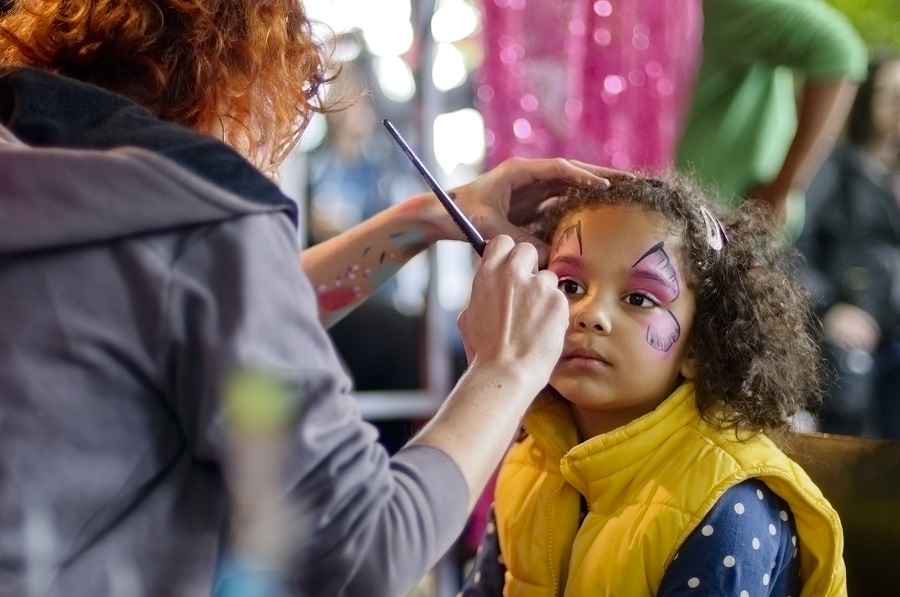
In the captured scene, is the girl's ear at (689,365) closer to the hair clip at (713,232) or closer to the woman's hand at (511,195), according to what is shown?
the hair clip at (713,232)

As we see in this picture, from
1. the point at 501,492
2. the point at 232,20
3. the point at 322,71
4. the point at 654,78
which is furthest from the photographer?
the point at 654,78

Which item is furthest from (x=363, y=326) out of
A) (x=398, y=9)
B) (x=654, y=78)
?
(x=654, y=78)

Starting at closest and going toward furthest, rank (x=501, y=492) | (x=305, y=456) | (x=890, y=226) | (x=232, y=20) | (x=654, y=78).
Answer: (x=305, y=456)
(x=232, y=20)
(x=501, y=492)
(x=654, y=78)
(x=890, y=226)

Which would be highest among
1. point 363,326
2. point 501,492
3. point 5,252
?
point 5,252

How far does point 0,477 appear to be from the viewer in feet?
2.34

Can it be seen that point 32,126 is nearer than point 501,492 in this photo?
Yes

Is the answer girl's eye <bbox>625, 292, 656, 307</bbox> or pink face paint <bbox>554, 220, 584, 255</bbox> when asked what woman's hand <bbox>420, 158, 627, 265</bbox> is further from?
girl's eye <bbox>625, 292, 656, 307</bbox>

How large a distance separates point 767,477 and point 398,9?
214cm

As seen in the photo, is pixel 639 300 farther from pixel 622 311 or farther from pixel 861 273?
pixel 861 273

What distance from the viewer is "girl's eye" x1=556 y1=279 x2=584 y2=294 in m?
1.11

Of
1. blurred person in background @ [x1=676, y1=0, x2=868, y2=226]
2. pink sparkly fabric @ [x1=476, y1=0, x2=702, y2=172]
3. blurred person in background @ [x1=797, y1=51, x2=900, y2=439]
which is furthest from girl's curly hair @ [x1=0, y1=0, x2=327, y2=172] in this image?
blurred person in background @ [x1=797, y1=51, x2=900, y2=439]

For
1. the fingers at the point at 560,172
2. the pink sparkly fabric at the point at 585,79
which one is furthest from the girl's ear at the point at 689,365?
the pink sparkly fabric at the point at 585,79

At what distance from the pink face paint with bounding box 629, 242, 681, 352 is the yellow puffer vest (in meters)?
0.06

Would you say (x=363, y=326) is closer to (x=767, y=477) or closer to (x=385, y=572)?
(x=767, y=477)
